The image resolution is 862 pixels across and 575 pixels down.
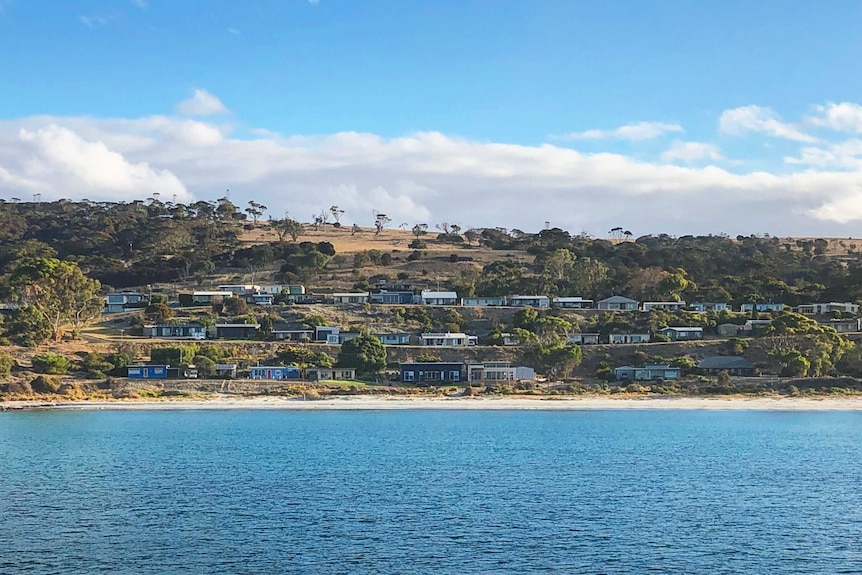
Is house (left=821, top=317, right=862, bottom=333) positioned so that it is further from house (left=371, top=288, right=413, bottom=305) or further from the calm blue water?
house (left=371, top=288, right=413, bottom=305)

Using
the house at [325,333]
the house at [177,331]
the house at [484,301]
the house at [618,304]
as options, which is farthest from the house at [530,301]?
the house at [177,331]

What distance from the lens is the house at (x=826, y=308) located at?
102m

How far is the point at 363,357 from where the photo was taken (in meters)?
81.2

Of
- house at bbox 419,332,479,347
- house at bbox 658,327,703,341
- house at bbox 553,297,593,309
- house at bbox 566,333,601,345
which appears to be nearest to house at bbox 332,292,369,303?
house at bbox 419,332,479,347

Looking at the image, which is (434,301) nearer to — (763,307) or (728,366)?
(763,307)

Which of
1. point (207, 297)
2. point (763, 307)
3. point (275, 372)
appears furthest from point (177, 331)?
point (763, 307)

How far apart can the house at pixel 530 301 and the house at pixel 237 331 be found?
3055 centimetres

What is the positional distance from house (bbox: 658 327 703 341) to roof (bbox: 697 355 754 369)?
27.1ft

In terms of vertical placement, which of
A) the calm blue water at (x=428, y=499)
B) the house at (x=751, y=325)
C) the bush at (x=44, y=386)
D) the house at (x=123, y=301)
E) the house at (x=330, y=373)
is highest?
the house at (x=123, y=301)

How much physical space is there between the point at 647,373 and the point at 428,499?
49.9 m

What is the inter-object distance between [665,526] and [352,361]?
174 ft

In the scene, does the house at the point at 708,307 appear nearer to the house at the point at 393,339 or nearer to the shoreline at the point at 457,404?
the shoreline at the point at 457,404

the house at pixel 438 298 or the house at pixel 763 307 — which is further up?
the house at pixel 438 298

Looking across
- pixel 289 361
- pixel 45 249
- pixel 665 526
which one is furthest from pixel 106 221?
pixel 665 526
